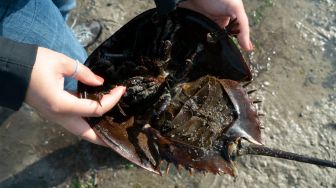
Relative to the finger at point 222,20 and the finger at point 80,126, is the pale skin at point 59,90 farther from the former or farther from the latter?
the finger at point 222,20

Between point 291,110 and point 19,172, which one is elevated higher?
point 291,110

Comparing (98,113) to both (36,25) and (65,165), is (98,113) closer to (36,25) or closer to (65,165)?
(36,25)

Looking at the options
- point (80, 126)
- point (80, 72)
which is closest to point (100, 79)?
point (80, 72)

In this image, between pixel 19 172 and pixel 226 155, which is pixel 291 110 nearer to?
pixel 226 155

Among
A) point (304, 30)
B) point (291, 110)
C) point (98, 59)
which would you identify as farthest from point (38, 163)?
point (304, 30)

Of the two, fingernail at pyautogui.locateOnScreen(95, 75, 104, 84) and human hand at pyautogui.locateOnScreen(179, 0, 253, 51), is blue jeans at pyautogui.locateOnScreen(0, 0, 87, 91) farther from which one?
human hand at pyautogui.locateOnScreen(179, 0, 253, 51)

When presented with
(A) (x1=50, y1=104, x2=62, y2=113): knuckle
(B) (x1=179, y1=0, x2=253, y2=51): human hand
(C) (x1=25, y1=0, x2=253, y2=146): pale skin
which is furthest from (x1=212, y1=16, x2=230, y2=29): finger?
(A) (x1=50, y1=104, x2=62, y2=113): knuckle

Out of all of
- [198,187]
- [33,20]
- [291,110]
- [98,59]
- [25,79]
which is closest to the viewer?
[25,79]

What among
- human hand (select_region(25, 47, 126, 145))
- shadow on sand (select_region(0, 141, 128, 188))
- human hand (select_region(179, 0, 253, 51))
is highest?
human hand (select_region(179, 0, 253, 51))
